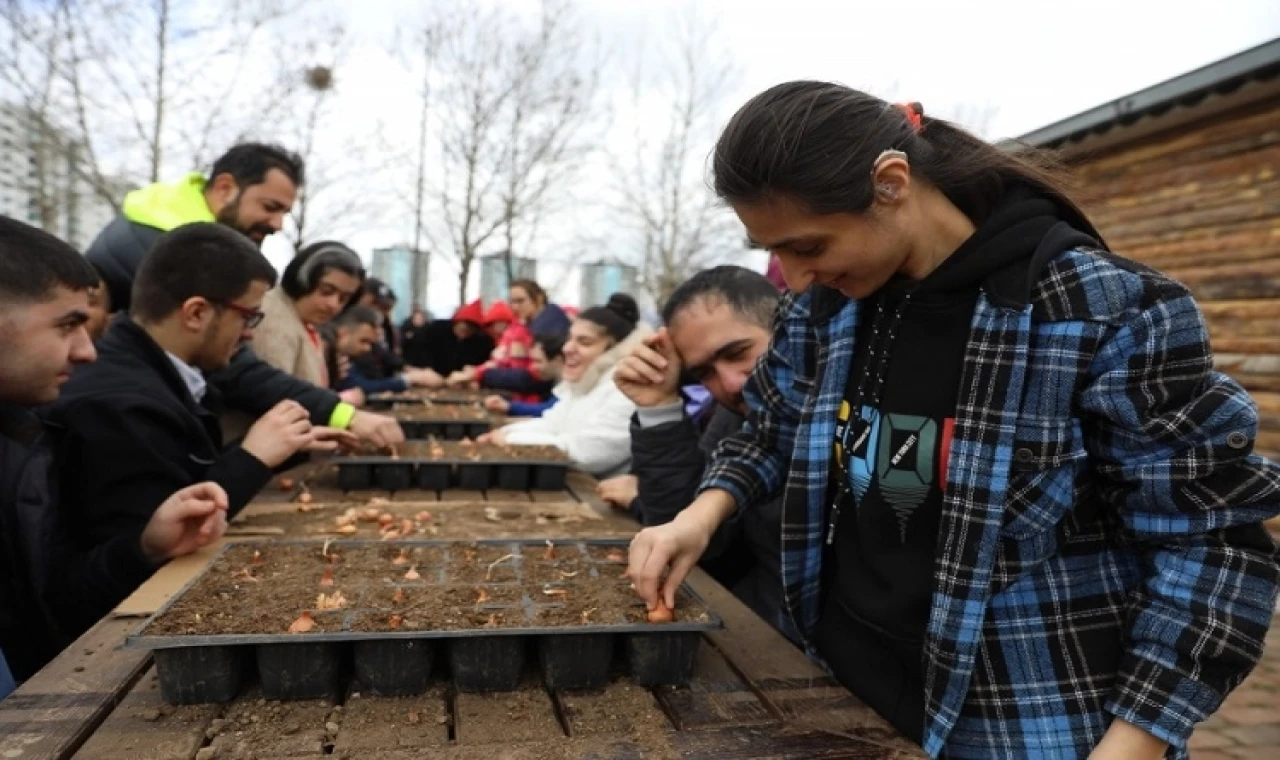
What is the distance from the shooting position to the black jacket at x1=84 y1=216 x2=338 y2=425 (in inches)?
137

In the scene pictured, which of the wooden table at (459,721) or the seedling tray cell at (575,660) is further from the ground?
the seedling tray cell at (575,660)

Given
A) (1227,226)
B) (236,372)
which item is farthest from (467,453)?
(1227,226)

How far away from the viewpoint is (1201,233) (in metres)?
5.53

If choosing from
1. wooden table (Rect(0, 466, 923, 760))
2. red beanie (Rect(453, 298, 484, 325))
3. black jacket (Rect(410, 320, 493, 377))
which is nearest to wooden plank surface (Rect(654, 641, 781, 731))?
wooden table (Rect(0, 466, 923, 760))

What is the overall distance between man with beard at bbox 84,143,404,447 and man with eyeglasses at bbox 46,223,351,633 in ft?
1.44

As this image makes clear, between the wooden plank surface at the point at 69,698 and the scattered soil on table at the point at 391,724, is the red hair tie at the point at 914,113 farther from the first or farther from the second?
the wooden plank surface at the point at 69,698

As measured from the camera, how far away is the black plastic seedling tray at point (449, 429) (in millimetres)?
4578

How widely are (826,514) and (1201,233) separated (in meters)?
5.55

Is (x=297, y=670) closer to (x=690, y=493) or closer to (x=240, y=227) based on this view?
(x=690, y=493)

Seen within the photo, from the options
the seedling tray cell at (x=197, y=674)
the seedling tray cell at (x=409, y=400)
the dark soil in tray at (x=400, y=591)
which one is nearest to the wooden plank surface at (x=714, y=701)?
the dark soil in tray at (x=400, y=591)

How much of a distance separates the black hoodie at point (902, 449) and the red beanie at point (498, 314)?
8434 mm

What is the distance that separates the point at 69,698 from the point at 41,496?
2.83 feet

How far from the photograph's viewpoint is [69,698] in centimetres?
124

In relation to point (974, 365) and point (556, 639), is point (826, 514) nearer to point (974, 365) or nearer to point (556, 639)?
point (974, 365)
